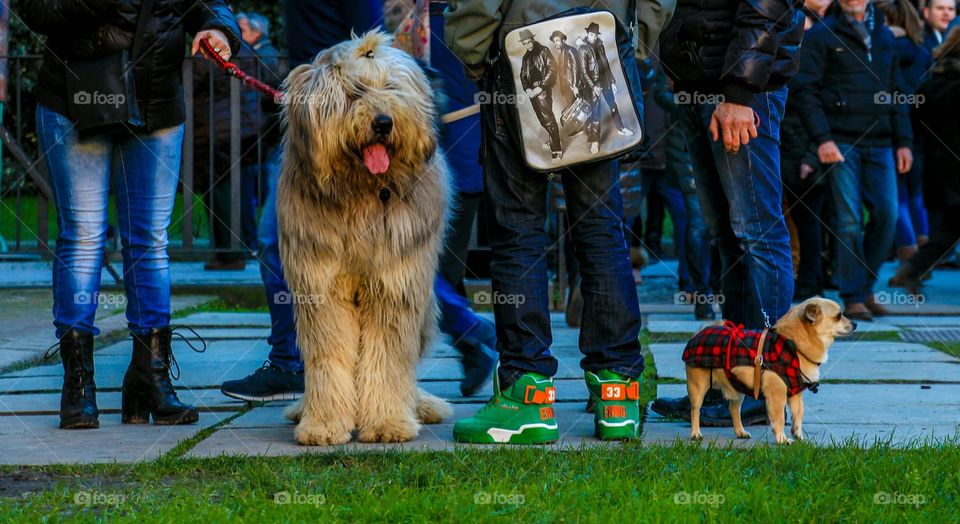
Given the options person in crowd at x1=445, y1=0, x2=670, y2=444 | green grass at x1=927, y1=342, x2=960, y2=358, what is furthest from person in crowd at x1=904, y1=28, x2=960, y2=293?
person in crowd at x1=445, y1=0, x2=670, y2=444

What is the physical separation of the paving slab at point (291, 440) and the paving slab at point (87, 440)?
0.42 feet

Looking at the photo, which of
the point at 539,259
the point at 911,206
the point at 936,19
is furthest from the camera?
the point at 911,206

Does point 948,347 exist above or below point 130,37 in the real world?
below

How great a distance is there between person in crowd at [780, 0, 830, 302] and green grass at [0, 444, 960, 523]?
5728mm

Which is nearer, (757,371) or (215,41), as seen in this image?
(757,371)

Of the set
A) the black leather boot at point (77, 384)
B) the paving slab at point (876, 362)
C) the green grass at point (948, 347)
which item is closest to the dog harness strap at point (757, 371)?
the paving slab at point (876, 362)

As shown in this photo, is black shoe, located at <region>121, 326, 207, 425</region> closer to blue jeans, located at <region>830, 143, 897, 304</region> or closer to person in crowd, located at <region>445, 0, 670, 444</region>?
person in crowd, located at <region>445, 0, 670, 444</region>

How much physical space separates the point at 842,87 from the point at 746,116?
4.90 meters

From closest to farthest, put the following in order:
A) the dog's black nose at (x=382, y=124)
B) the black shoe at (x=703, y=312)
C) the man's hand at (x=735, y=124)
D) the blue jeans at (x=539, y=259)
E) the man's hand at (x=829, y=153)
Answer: the dog's black nose at (x=382, y=124), the blue jeans at (x=539, y=259), the man's hand at (x=735, y=124), the black shoe at (x=703, y=312), the man's hand at (x=829, y=153)

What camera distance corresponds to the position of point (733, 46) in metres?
4.41

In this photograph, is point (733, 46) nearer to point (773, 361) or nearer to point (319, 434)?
point (773, 361)

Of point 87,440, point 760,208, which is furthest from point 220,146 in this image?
point 760,208

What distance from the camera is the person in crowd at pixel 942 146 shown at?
918 cm

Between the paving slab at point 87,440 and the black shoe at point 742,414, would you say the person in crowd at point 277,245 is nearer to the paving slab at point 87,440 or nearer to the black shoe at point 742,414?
the paving slab at point 87,440
